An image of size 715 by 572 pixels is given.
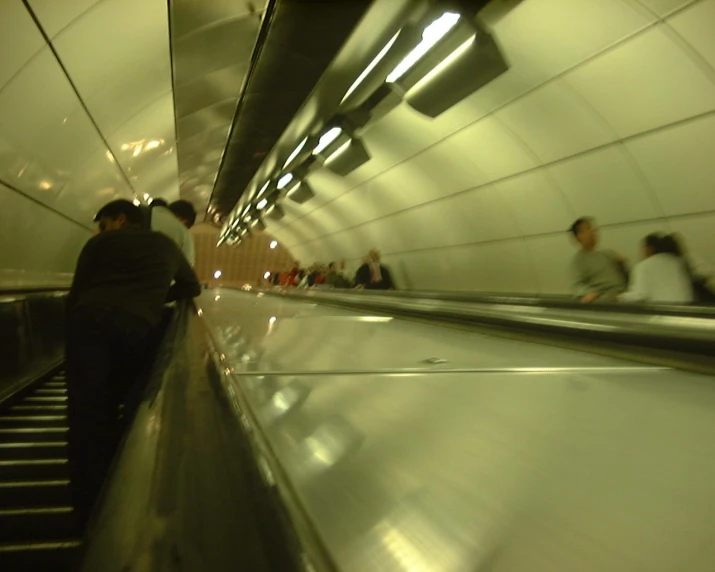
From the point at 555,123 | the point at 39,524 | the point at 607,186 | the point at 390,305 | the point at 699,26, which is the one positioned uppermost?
the point at 699,26

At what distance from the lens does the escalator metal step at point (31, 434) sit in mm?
3852

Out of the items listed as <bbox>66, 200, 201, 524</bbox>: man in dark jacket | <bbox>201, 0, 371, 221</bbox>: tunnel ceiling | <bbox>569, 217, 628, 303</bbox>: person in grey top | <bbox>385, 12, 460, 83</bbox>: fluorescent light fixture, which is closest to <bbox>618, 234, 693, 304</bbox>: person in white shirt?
<bbox>569, 217, 628, 303</bbox>: person in grey top

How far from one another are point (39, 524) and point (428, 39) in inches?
168

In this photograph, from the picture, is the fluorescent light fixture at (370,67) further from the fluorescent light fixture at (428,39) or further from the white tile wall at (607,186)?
the white tile wall at (607,186)

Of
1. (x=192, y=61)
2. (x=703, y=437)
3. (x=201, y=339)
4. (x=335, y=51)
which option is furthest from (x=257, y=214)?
(x=703, y=437)

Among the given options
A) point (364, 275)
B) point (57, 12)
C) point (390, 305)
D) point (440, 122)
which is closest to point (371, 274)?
point (364, 275)

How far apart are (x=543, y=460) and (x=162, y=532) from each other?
2.18 ft

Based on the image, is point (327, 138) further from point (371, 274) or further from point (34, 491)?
point (371, 274)

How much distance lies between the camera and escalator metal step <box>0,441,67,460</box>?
11.7ft

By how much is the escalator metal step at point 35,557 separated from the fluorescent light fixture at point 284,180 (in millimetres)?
7458

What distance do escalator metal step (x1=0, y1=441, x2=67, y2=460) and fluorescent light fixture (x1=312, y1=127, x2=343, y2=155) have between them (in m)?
4.58

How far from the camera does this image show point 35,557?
245cm

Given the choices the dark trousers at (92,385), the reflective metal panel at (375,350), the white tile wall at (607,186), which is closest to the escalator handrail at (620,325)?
the reflective metal panel at (375,350)

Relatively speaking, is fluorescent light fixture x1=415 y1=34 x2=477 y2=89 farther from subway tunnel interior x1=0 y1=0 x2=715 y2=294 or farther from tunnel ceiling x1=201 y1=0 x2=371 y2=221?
tunnel ceiling x1=201 y1=0 x2=371 y2=221
